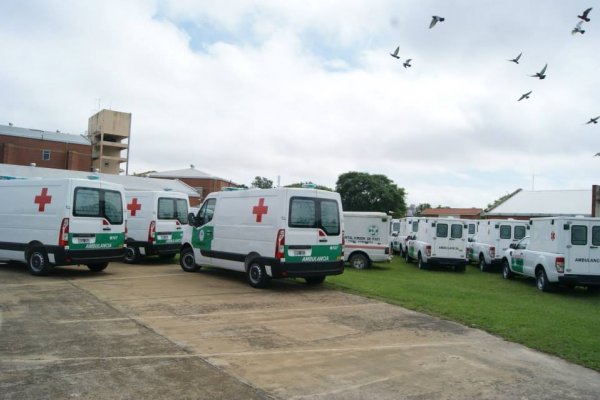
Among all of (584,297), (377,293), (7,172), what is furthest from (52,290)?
(7,172)

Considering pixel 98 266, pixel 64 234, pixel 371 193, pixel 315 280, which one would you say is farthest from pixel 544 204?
pixel 64 234

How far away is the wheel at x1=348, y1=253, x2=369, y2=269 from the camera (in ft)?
62.7

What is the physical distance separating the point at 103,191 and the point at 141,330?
270 inches

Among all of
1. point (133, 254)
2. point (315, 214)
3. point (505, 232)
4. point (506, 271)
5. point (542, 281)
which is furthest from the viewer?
point (505, 232)

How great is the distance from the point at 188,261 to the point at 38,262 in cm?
392

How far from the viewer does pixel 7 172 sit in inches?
1636

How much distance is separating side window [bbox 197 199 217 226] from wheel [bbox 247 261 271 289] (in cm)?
237

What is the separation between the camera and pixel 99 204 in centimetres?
1294

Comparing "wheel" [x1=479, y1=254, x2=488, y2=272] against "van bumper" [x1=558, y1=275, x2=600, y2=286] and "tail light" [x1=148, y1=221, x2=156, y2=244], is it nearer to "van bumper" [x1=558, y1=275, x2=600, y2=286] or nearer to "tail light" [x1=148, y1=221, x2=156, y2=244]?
"van bumper" [x1=558, y1=275, x2=600, y2=286]

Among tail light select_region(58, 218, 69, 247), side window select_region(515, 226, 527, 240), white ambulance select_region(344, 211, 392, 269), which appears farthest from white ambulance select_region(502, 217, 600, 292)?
tail light select_region(58, 218, 69, 247)

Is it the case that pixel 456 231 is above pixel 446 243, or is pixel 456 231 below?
above

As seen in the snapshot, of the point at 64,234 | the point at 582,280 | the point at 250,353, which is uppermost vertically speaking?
the point at 64,234

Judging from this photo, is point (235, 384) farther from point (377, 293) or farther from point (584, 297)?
point (584, 297)

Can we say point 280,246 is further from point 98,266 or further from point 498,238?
point 498,238
